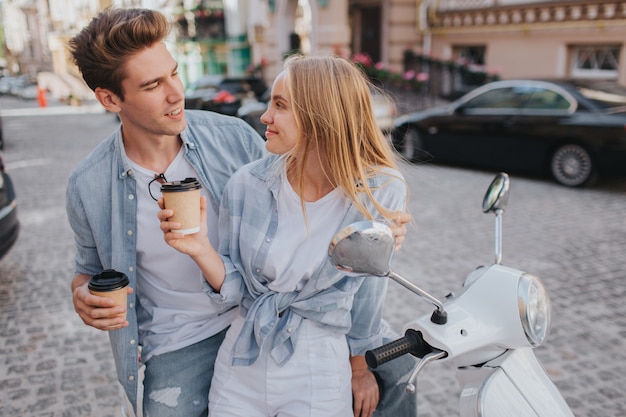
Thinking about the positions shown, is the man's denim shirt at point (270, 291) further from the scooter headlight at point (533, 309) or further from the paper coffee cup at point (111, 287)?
the scooter headlight at point (533, 309)

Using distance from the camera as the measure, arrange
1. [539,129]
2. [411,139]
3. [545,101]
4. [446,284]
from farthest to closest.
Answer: [411,139] → [545,101] → [539,129] → [446,284]

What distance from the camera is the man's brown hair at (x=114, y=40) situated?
194cm

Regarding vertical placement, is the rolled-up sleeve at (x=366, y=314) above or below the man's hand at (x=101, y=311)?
below

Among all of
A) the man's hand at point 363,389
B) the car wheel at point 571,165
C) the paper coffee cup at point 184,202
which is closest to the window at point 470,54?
the car wheel at point 571,165

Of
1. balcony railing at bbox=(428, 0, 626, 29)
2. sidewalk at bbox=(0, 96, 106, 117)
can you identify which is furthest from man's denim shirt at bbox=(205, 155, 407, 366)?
sidewalk at bbox=(0, 96, 106, 117)

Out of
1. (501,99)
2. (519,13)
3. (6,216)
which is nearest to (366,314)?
(6,216)

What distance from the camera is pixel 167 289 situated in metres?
2.16

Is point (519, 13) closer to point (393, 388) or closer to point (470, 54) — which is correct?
point (470, 54)

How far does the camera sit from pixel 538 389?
1.59 metres

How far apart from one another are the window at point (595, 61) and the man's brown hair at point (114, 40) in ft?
42.8

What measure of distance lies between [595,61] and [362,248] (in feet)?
45.7

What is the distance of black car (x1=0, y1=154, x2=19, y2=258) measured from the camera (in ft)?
15.5

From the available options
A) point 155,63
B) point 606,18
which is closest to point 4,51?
point 606,18

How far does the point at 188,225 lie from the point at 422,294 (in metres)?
0.71
